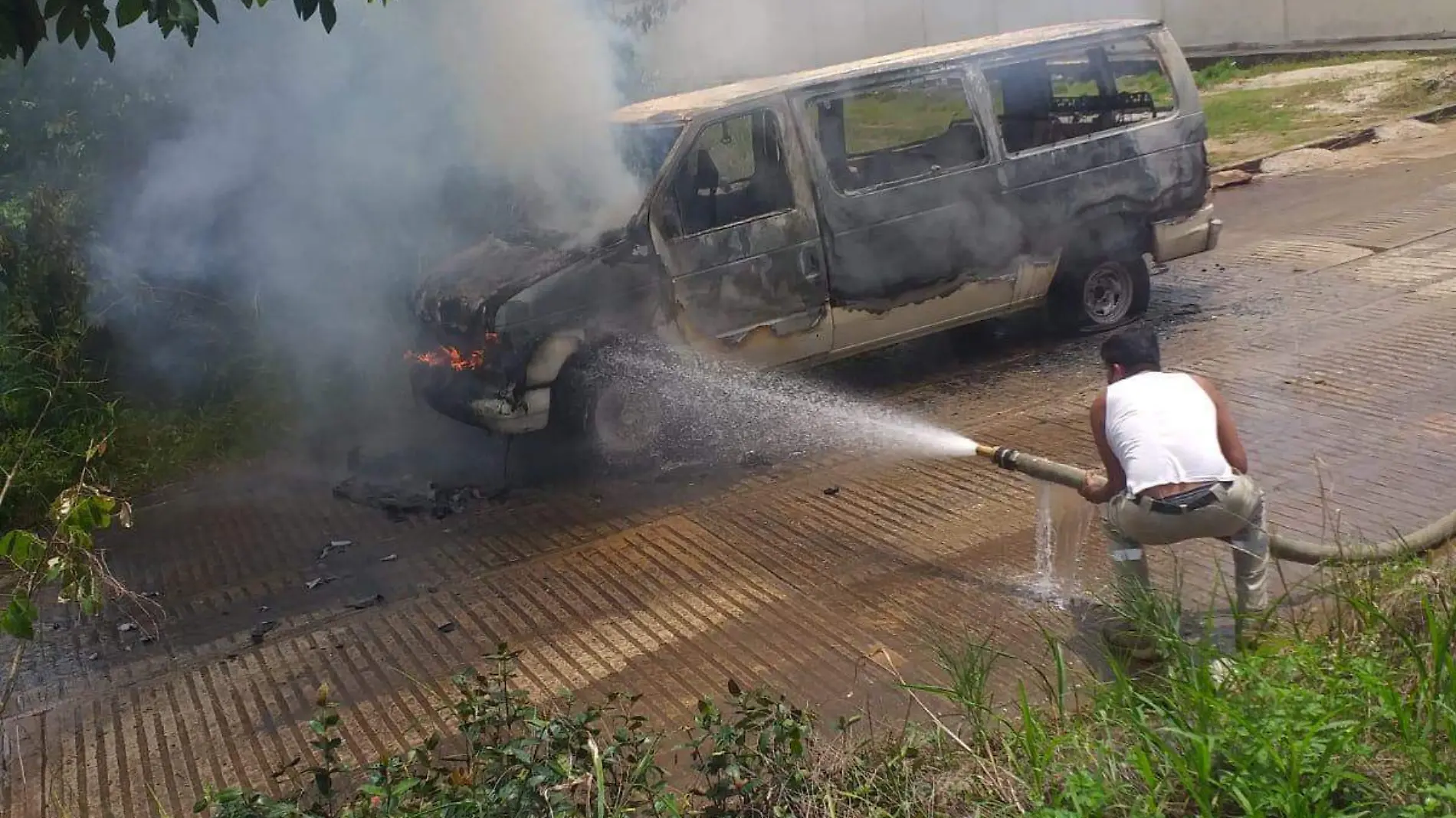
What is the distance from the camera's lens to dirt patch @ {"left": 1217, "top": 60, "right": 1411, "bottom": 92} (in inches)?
641

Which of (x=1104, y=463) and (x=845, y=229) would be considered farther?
(x=845, y=229)

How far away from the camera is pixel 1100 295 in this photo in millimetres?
7680

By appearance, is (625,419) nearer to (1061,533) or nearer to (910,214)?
(910,214)

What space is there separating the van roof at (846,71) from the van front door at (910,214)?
87 mm

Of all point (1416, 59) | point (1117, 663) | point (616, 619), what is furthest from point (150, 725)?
point (1416, 59)

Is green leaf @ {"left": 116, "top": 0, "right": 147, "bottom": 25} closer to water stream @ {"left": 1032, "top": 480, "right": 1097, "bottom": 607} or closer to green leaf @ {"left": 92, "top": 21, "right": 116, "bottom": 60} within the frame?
green leaf @ {"left": 92, "top": 21, "right": 116, "bottom": 60}

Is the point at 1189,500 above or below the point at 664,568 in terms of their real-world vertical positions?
above

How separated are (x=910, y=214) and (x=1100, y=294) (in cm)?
184

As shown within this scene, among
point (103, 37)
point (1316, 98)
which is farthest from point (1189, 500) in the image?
point (1316, 98)

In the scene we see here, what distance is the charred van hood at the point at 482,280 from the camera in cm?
568

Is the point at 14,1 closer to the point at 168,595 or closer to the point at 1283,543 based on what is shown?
the point at 168,595

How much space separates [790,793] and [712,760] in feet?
0.71

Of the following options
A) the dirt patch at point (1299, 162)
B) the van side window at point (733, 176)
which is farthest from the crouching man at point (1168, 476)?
the dirt patch at point (1299, 162)

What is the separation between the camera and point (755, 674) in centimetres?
404
